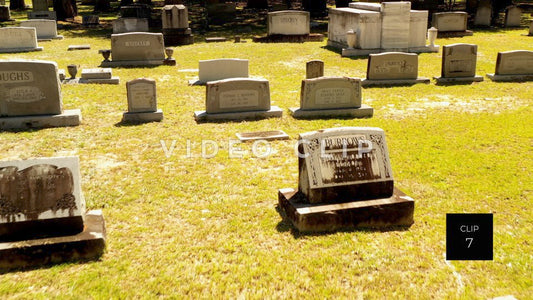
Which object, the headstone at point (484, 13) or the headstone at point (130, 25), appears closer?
the headstone at point (130, 25)

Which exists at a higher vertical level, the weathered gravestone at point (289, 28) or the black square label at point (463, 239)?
the weathered gravestone at point (289, 28)

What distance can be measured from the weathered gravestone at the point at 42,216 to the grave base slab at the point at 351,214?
2.25 metres

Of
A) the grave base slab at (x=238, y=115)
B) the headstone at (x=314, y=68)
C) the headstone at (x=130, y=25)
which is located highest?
the headstone at (x=130, y=25)

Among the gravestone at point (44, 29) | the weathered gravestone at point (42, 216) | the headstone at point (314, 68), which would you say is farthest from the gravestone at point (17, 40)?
the weathered gravestone at point (42, 216)

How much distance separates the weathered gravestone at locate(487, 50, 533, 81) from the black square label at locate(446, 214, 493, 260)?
36.9ft

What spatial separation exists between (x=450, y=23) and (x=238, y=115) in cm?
1771

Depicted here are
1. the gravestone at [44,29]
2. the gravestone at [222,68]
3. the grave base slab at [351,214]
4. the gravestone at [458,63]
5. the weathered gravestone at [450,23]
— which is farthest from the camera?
the gravestone at [44,29]

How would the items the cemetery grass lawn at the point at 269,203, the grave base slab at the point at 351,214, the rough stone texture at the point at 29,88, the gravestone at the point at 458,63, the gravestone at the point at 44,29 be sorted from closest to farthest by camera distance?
1. the cemetery grass lawn at the point at 269,203
2. the grave base slab at the point at 351,214
3. the rough stone texture at the point at 29,88
4. the gravestone at the point at 458,63
5. the gravestone at the point at 44,29

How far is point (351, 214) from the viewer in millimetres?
5715

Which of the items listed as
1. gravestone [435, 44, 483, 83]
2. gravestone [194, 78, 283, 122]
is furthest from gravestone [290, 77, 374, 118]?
gravestone [435, 44, 483, 83]

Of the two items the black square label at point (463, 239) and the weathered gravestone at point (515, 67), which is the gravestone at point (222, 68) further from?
the black square label at point (463, 239)

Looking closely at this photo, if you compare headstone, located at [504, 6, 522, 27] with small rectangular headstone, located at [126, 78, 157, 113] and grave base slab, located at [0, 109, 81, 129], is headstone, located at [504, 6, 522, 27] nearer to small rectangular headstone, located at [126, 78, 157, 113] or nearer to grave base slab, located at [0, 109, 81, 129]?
small rectangular headstone, located at [126, 78, 157, 113]

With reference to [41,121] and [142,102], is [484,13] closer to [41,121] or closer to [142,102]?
[142,102]

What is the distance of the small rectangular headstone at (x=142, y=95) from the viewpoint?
1062cm
